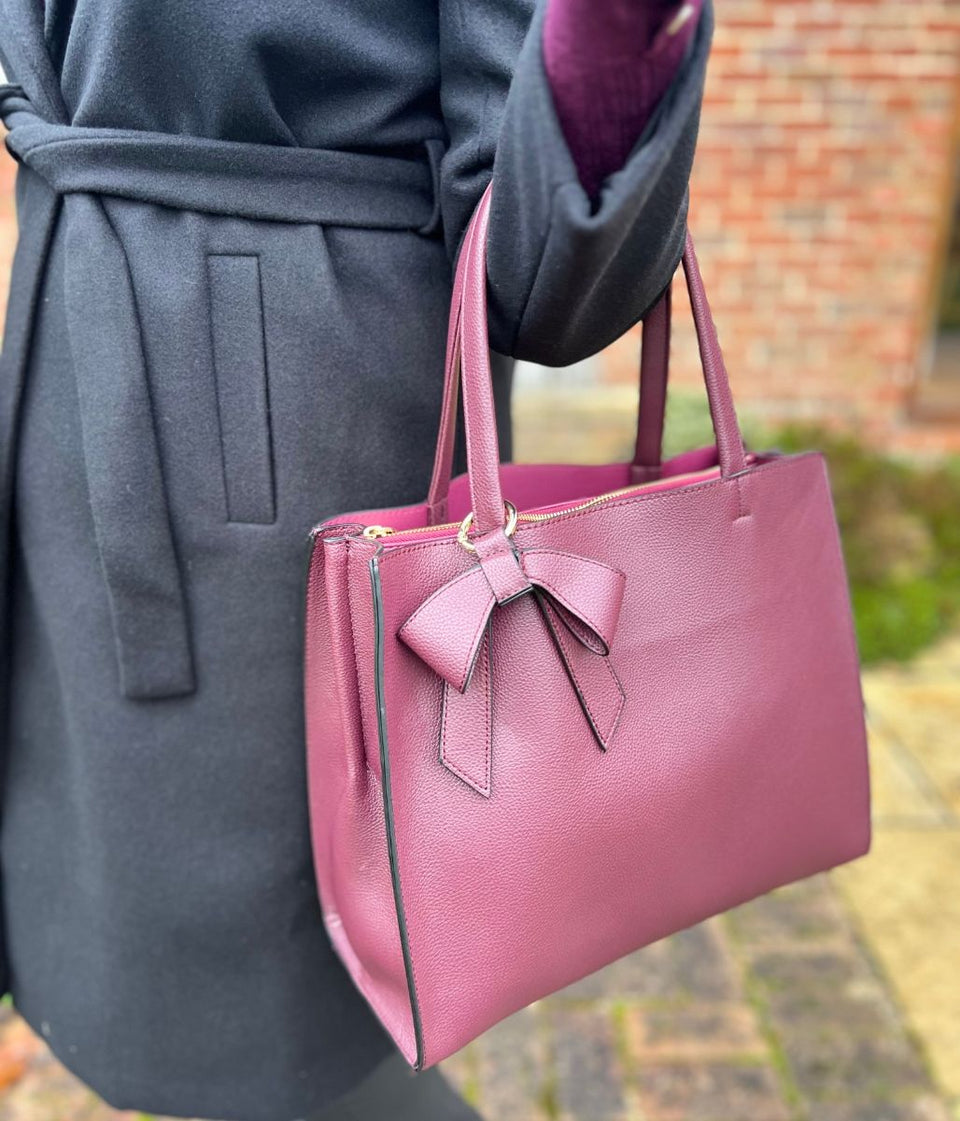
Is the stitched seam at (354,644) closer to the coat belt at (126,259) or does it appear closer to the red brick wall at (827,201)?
the coat belt at (126,259)

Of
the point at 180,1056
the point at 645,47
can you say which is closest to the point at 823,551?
the point at 645,47

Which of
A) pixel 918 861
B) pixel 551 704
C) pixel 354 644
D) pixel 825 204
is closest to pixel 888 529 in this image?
pixel 825 204

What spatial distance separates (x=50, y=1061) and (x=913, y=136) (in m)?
3.96

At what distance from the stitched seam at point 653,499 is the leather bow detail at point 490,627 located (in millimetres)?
34

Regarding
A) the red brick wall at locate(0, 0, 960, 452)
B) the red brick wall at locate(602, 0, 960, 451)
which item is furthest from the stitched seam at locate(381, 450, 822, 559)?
the red brick wall at locate(602, 0, 960, 451)

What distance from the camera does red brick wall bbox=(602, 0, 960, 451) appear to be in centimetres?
363

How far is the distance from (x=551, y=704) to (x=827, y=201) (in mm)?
3523

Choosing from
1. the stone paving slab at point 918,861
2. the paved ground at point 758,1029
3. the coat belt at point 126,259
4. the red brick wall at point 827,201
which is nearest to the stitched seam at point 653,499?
the coat belt at point 126,259

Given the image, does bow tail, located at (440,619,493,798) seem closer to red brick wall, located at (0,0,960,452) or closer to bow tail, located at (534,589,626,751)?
bow tail, located at (534,589,626,751)

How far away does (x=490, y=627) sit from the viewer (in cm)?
88

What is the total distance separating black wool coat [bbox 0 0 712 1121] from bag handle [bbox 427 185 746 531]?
31mm

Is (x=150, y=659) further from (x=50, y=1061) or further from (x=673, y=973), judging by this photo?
(x=673, y=973)

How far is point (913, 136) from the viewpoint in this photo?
12.3 feet

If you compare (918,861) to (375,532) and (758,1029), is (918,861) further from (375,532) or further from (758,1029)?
(375,532)
